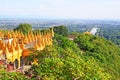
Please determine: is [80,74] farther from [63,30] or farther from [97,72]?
[63,30]

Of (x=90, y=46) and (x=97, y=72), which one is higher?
(x=97, y=72)

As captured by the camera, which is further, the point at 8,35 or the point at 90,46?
the point at 90,46

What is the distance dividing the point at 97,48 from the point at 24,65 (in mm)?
22652

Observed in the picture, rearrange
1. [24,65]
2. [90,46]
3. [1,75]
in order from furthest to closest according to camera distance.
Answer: [90,46], [24,65], [1,75]

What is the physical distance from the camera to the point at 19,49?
38750 mm

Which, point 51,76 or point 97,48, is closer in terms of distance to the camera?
point 51,76

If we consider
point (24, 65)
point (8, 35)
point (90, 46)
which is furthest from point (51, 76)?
point (90, 46)

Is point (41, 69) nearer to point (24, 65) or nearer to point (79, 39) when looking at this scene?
point (24, 65)

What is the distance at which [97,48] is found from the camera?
59.6m

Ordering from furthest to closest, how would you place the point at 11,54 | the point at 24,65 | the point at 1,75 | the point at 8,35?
the point at 8,35 → the point at 24,65 → the point at 11,54 → the point at 1,75

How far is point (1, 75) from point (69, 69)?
415cm

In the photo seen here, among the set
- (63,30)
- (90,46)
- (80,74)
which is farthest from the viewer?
(63,30)

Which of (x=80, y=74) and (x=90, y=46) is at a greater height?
(x=80, y=74)

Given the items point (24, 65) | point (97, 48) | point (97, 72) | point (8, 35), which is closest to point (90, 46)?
point (97, 48)
